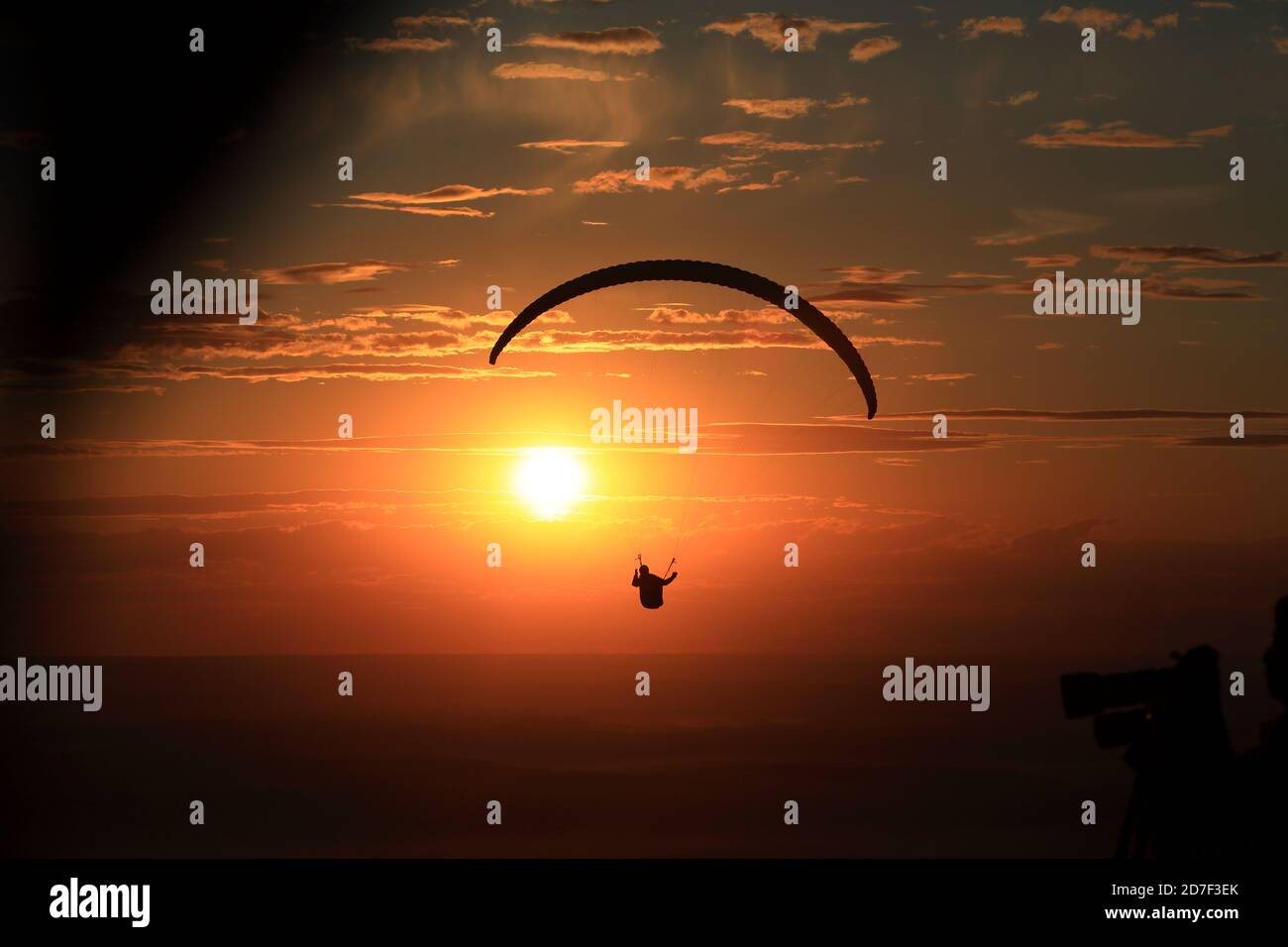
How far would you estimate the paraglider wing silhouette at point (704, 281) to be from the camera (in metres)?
29.2

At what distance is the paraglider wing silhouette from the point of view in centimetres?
2916

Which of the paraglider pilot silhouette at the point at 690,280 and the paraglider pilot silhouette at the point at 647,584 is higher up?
the paraglider pilot silhouette at the point at 690,280

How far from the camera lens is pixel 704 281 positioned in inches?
1160

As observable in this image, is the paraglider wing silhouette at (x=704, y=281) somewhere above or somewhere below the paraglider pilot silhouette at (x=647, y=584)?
above

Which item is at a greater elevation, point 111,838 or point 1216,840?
point 1216,840

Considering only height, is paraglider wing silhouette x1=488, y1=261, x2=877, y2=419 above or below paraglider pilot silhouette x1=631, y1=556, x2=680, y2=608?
above
